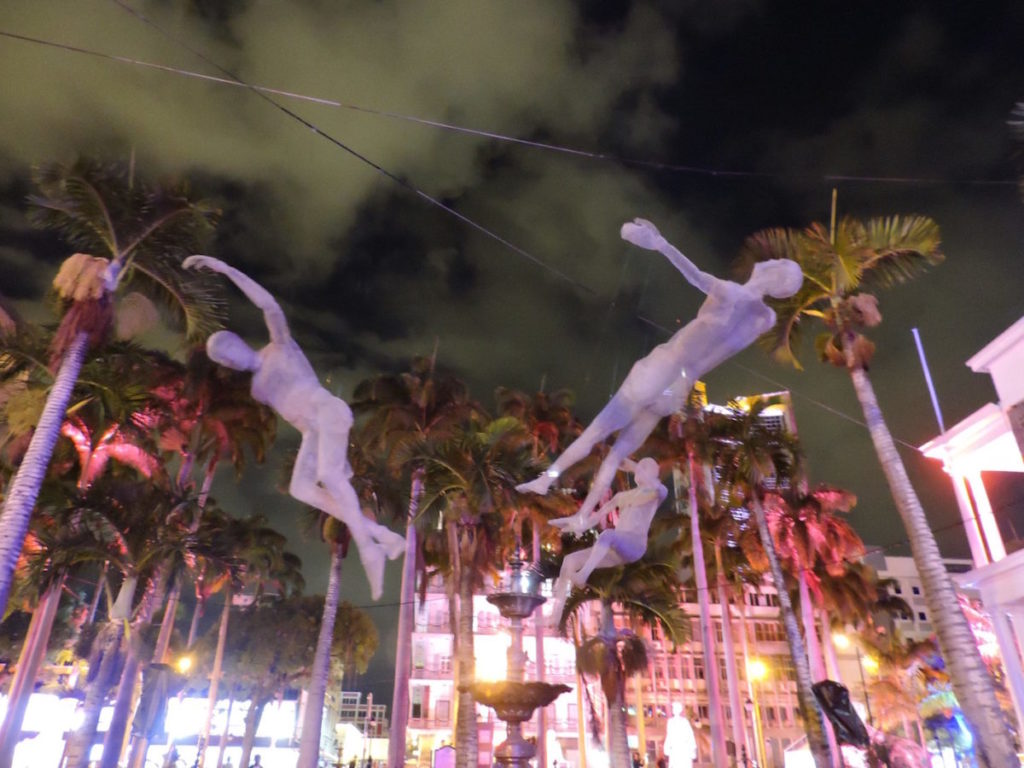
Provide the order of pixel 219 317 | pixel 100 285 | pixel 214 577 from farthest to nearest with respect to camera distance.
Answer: pixel 214 577 → pixel 219 317 → pixel 100 285

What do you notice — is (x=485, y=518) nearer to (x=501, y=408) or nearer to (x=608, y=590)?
(x=608, y=590)

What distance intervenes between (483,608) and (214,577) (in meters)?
23.9

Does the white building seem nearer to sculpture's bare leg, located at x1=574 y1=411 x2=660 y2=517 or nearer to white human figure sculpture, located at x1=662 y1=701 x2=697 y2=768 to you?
white human figure sculpture, located at x1=662 y1=701 x2=697 y2=768

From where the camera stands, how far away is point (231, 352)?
8.08 meters

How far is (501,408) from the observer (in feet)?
118

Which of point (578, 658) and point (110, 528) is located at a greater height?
point (110, 528)

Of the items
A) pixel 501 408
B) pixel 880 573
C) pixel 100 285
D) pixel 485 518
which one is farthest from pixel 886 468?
pixel 880 573

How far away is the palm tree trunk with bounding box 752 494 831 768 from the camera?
2180 centimetres

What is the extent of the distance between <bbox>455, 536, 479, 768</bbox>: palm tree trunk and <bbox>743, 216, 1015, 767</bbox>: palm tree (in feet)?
36.4

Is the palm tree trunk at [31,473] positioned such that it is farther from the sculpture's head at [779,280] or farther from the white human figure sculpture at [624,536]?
the sculpture's head at [779,280]

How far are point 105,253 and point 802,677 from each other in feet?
76.4

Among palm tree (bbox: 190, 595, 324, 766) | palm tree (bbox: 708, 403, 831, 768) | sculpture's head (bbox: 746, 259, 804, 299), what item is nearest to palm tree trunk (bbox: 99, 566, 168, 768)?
sculpture's head (bbox: 746, 259, 804, 299)

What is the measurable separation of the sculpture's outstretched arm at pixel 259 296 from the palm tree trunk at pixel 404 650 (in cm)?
1331

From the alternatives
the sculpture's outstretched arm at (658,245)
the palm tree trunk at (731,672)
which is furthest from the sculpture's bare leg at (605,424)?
the palm tree trunk at (731,672)
